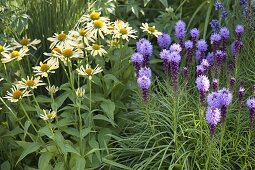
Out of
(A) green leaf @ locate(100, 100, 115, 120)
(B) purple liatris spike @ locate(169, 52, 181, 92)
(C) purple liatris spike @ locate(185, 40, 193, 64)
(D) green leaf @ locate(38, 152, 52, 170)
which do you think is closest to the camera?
(B) purple liatris spike @ locate(169, 52, 181, 92)

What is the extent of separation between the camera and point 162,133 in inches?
99.4

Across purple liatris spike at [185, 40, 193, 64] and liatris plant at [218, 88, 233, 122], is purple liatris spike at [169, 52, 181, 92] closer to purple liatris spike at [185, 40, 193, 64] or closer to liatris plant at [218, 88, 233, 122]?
liatris plant at [218, 88, 233, 122]

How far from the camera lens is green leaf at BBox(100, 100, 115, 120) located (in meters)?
2.52

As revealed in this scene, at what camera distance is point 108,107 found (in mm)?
2562

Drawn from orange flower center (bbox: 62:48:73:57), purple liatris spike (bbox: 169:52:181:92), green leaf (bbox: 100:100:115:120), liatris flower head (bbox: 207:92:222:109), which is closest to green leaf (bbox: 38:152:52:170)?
green leaf (bbox: 100:100:115:120)

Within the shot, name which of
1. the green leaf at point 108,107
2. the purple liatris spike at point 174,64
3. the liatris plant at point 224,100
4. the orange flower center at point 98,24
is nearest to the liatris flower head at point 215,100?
the liatris plant at point 224,100

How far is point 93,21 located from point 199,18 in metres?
1.53

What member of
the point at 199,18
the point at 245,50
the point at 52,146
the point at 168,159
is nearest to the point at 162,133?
the point at 168,159

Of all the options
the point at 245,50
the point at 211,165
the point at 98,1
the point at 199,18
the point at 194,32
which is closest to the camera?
the point at 211,165

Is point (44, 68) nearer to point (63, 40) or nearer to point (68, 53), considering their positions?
point (68, 53)

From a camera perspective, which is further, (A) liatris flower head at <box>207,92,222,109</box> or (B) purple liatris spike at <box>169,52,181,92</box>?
(B) purple liatris spike at <box>169,52,181,92</box>

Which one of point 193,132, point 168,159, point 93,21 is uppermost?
point 93,21

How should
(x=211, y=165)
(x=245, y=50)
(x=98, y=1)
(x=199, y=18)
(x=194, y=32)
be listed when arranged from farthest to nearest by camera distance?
(x=199, y=18)
(x=98, y=1)
(x=245, y=50)
(x=194, y=32)
(x=211, y=165)

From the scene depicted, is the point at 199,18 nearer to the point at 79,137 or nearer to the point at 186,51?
the point at 186,51
